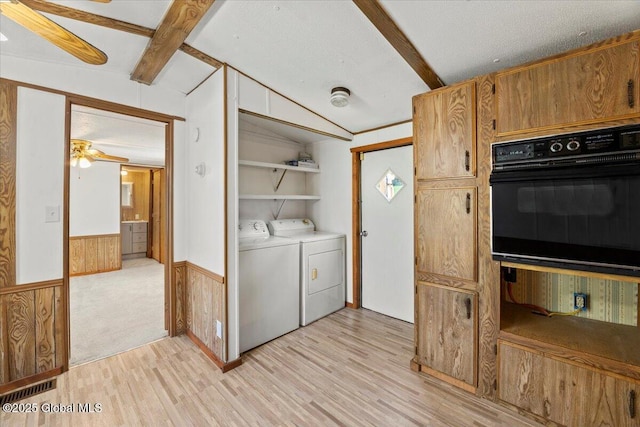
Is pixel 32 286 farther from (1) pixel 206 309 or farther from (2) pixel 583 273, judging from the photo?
(2) pixel 583 273

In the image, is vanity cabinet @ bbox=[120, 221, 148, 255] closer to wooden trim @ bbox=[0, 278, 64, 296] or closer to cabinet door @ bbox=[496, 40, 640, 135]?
wooden trim @ bbox=[0, 278, 64, 296]

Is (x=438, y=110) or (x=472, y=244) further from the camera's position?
(x=438, y=110)

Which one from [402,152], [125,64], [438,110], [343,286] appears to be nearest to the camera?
[438,110]

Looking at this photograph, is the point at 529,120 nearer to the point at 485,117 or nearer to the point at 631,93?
the point at 485,117

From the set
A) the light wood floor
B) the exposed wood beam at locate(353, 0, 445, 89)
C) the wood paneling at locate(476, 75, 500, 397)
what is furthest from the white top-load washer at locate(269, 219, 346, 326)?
the exposed wood beam at locate(353, 0, 445, 89)

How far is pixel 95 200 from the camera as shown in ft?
17.6

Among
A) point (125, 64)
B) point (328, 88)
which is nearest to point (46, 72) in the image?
point (125, 64)

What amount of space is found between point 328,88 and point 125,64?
1692 millimetres

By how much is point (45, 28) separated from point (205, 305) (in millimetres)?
2119

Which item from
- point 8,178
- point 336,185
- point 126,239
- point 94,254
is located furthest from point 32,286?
point 126,239

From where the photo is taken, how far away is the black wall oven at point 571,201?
1398 millimetres

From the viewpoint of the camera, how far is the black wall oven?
1.40 m

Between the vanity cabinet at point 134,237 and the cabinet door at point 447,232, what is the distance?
6910 mm

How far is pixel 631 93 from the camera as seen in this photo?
1402 millimetres
